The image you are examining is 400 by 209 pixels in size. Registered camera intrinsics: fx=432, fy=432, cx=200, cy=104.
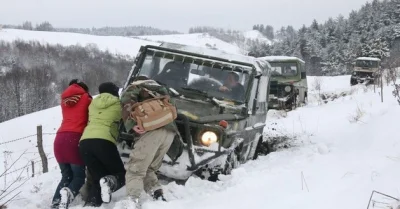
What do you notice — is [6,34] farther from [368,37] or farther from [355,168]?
[355,168]

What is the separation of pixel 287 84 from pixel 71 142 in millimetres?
11639

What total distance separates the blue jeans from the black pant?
0.13 metres

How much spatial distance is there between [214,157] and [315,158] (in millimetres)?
1620

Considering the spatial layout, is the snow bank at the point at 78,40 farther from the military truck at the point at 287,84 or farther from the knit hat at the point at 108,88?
the knit hat at the point at 108,88

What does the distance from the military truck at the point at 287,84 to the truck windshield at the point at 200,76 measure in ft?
27.2

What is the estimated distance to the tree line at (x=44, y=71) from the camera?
74625 millimetres


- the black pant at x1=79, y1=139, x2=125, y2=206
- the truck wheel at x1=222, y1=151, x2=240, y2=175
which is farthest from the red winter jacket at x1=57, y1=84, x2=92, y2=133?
the truck wheel at x1=222, y1=151, x2=240, y2=175

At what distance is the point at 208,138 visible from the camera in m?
5.13

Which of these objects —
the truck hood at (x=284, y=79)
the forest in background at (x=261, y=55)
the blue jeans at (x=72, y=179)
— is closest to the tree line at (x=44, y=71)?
the forest in background at (x=261, y=55)

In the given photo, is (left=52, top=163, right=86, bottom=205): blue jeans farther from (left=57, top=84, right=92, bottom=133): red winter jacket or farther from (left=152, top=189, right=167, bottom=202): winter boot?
(left=152, top=189, right=167, bottom=202): winter boot

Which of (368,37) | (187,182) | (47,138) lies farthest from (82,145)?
(368,37)

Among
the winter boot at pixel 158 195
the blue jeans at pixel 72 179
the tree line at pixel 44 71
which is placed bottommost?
the tree line at pixel 44 71

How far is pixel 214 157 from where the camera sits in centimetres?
511

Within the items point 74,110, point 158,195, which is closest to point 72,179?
point 74,110
